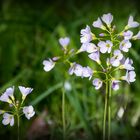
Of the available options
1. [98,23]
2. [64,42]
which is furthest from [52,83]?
[98,23]

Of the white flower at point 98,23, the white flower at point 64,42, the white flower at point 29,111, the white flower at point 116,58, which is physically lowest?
the white flower at point 29,111

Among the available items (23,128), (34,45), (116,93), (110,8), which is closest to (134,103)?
(116,93)

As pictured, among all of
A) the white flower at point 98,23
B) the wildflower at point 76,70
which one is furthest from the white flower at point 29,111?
the white flower at point 98,23

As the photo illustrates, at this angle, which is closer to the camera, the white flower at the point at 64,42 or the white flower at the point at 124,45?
the white flower at the point at 124,45

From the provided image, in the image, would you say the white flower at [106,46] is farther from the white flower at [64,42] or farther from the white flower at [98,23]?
the white flower at [64,42]

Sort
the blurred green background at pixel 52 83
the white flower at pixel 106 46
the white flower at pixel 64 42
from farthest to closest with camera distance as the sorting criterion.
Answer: the blurred green background at pixel 52 83 < the white flower at pixel 64 42 < the white flower at pixel 106 46

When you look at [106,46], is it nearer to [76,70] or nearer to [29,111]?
[76,70]

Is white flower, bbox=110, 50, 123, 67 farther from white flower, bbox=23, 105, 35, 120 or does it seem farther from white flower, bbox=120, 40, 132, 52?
white flower, bbox=23, 105, 35, 120

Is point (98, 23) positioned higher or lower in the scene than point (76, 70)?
higher
